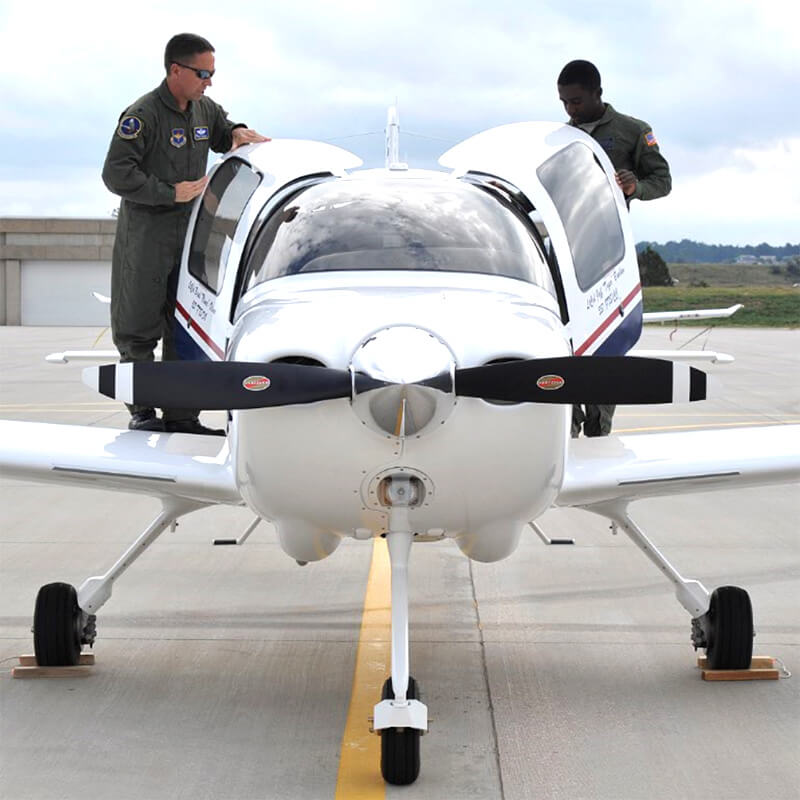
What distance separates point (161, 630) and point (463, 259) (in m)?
2.28

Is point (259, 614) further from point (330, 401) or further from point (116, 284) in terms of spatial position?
point (330, 401)

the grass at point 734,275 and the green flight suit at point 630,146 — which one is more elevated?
the grass at point 734,275

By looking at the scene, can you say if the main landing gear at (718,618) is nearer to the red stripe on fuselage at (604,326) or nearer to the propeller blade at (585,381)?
the red stripe on fuselage at (604,326)

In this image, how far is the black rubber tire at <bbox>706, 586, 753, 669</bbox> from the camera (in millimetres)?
5375

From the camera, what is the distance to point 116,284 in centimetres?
632

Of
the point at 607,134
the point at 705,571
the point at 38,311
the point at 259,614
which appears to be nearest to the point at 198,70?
the point at 607,134

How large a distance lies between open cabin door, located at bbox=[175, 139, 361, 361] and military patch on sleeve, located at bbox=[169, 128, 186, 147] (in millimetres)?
281

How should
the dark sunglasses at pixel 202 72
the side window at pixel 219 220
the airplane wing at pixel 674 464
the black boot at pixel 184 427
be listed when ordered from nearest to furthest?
1. the airplane wing at pixel 674 464
2. the side window at pixel 219 220
3. the dark sunglasses at pixel 202 72
4. the black boot at pixel 184 427

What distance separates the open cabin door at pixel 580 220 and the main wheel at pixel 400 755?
5.86 ft

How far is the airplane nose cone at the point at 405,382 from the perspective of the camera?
3.88 m

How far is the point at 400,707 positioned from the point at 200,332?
2.12 metres

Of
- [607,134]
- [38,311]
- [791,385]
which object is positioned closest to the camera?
[607,134]

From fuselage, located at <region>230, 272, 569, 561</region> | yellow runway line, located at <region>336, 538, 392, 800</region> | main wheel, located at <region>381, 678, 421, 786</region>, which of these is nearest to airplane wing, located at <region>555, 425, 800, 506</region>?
fuselage, located at <region>230, 272, 569, 561</region>

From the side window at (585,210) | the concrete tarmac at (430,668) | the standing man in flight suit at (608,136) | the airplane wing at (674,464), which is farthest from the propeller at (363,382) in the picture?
the standing man in flight suit at (608,136)
